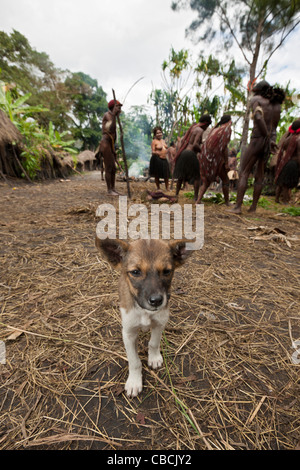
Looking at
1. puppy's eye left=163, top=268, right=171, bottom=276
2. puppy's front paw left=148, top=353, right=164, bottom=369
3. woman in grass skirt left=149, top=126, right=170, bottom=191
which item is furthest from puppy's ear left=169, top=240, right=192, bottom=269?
woman in grass skirt left=149, top=126, right=170, bottom=191

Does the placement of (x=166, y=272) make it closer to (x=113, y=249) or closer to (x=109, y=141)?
(x=113, y=249)

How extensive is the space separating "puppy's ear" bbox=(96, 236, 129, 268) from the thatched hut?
35.3 feet

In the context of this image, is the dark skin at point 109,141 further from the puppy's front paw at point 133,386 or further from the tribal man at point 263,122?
the puppy's front paw at point 133,386

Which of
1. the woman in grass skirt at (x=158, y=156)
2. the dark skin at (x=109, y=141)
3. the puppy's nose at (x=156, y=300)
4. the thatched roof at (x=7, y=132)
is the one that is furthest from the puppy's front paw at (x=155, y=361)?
the thatched roof at (x=7, y=132)

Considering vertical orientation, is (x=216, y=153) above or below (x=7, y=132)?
below

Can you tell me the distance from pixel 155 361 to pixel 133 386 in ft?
0.94

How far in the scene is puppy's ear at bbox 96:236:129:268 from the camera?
169cm

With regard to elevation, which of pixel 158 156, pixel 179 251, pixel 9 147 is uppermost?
pixel 9 147

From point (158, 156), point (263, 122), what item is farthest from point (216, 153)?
point (158, 156)

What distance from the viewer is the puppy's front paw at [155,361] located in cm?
180

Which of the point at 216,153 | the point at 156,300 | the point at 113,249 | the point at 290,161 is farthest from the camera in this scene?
the point at 290,161

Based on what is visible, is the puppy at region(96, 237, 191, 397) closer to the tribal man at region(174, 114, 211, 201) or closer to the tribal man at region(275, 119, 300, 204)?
the tribal man at region(174, 114, 211, 201)

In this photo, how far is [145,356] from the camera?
195 cm
